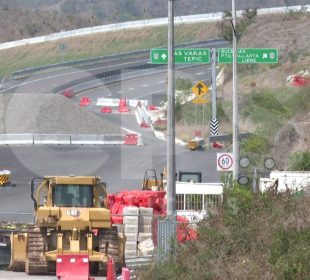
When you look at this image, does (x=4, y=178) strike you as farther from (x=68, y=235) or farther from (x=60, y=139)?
(x=68, y=235)

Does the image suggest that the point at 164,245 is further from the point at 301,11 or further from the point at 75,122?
the point at 301,11

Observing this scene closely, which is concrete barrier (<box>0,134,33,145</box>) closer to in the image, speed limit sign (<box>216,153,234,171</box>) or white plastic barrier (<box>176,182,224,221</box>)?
speed limit sign (<box>216,153,234,171</box>)

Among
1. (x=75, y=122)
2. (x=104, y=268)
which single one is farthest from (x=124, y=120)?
(x=104, y=268)

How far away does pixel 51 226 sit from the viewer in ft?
76.7

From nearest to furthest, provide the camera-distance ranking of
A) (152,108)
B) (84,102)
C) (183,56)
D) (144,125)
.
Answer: (183,56) → (144,125) → (152,108) → (84,102)

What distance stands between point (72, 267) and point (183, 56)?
104ft

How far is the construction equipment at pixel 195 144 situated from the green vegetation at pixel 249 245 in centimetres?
4071

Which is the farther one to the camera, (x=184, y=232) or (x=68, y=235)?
(x=68, y=235)

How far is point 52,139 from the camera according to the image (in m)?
66.1

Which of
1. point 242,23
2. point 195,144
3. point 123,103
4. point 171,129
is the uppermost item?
point 242,23

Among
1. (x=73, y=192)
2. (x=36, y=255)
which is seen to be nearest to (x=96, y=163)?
(x=73, y=192)

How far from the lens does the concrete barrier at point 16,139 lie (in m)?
65.1

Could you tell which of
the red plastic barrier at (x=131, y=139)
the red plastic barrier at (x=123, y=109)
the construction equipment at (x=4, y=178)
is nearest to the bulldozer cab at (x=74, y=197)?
the construction equipment at (x=4, y=178)

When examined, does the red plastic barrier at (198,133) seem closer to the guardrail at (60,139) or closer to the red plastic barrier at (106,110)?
the guardrail at (60,139)
